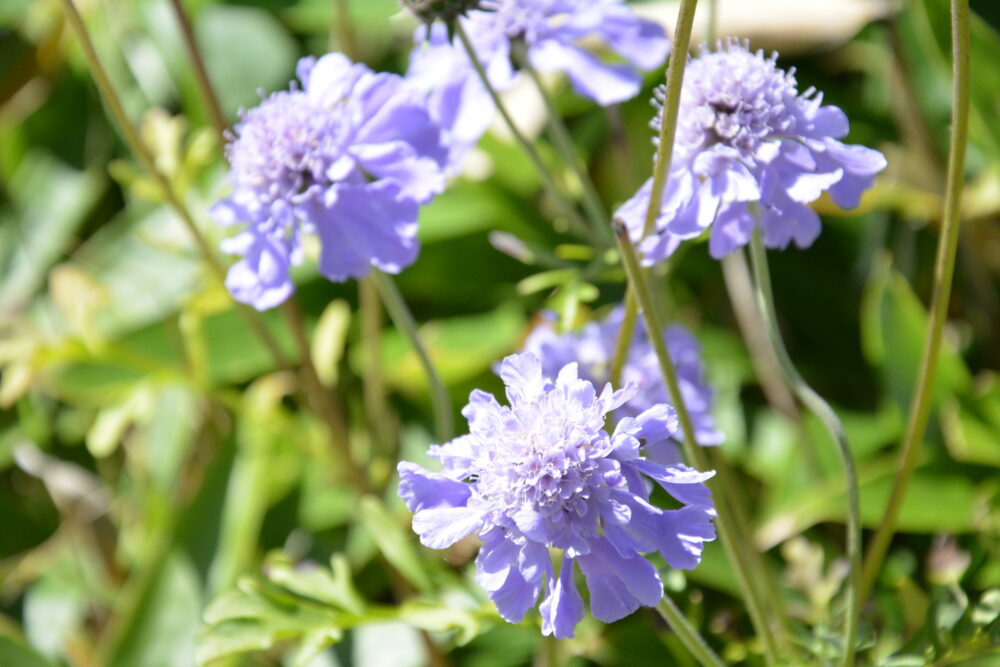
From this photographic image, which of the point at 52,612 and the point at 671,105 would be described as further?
the point at 52,612

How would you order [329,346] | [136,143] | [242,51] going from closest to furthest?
[136,143], [329,346], [242,51]

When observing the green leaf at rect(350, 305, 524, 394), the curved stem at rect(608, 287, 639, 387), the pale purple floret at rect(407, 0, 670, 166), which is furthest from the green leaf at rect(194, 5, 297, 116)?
the curved stem at rect(608, 287, 639, 387)

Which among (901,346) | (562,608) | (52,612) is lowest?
(52,612)

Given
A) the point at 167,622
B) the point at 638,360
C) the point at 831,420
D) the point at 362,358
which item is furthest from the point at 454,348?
the point at 831,420

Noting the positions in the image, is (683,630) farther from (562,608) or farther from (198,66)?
(198,66)

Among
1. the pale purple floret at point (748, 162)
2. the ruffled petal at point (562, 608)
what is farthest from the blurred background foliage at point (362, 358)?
the ruffled petal at point (562, 608)

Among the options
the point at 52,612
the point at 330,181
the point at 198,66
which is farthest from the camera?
the point at 52,612
